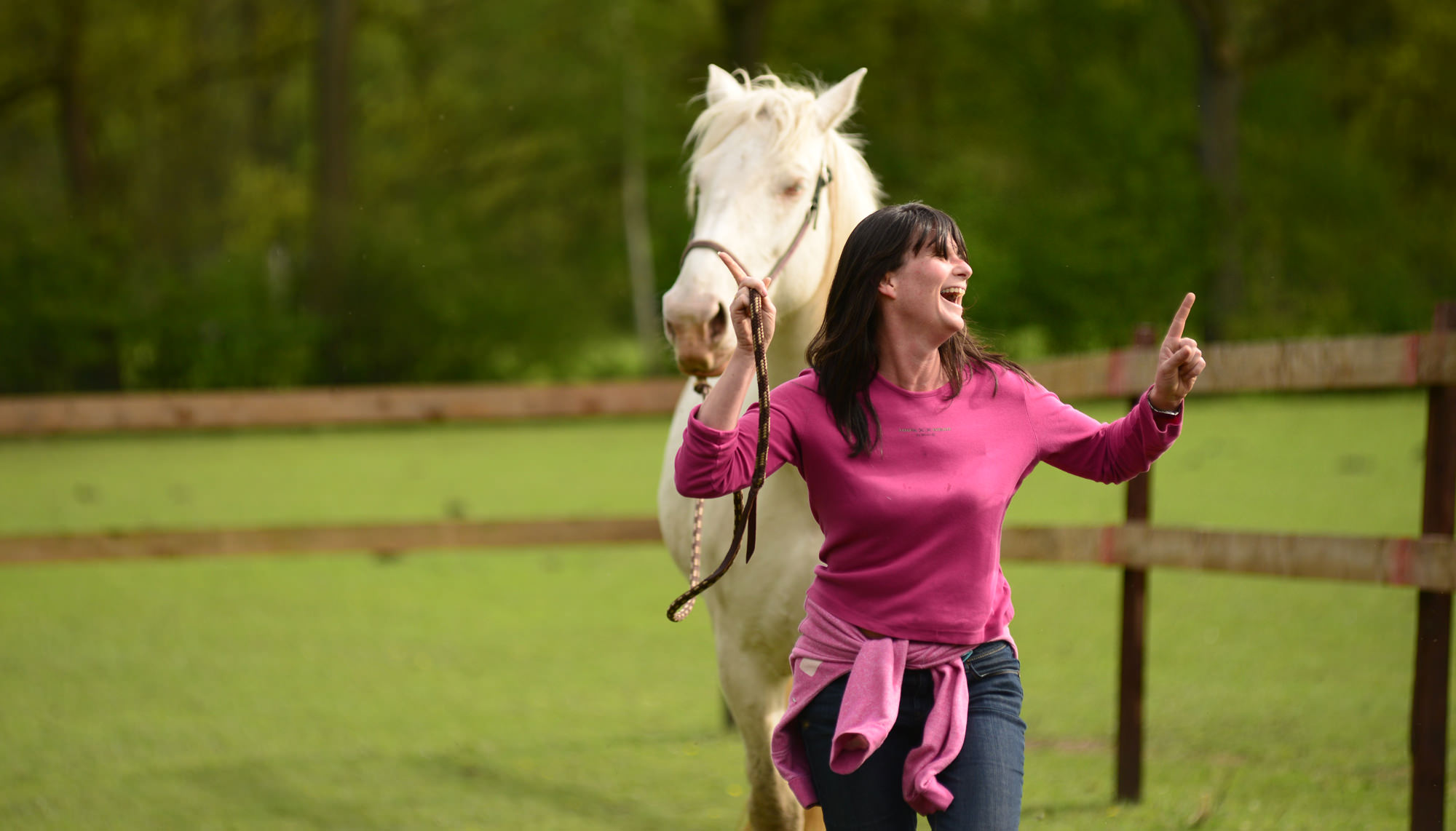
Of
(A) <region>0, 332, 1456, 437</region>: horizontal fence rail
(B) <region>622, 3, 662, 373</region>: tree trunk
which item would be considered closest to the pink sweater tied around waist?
(A) <region>0, 332, 1456, 437</region>: horizontal fence rail

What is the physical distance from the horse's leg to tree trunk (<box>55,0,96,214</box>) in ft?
→ 70.1

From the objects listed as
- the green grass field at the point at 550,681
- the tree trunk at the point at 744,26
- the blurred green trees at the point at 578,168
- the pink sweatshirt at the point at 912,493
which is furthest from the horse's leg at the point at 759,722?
the tree trunk at the point at 744,26

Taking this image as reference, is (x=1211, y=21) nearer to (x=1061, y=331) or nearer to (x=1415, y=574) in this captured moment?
(x=1061, y=331)

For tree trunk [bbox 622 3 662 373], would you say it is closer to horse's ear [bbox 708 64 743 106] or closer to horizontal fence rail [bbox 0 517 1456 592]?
horizontal fence rail [bbox 0 517 1456 592]

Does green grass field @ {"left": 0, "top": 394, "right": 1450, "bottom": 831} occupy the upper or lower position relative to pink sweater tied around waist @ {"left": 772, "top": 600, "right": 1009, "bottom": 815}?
lower

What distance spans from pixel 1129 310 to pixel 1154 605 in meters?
13.2

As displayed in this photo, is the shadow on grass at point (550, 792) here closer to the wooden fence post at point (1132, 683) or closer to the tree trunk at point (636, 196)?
the wooden fence post at point (1132, 683)

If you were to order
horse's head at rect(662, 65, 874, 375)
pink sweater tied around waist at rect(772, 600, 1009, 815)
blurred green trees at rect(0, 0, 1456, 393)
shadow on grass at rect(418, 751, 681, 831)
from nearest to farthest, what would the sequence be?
pink sweater tied around waist at rect(772, 600, 1009, 815), horse's head at rect(662, 65, 874, 375), shadow on grass at rect(418, 751, 681, 831), blurred green trees at rect(0, 0, 1456, 393)

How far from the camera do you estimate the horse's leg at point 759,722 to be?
8.55ft

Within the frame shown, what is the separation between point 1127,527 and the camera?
11.5 feet

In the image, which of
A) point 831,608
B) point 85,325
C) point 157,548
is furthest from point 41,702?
point 85,325

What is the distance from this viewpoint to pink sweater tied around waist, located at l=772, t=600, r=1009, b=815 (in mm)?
1678

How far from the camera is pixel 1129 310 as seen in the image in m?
18.4

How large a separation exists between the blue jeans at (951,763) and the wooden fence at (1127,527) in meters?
1.35
